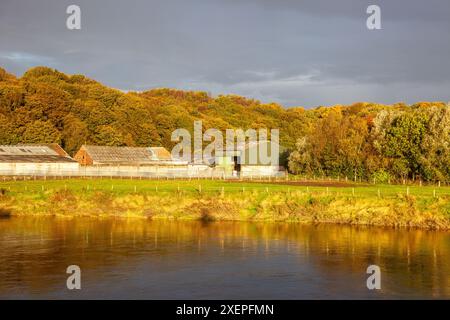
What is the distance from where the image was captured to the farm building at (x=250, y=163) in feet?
266

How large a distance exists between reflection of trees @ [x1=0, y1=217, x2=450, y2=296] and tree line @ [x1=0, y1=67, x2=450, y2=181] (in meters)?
26.7

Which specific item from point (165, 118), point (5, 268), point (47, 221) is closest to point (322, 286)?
point (5, 268)

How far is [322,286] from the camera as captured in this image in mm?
26688

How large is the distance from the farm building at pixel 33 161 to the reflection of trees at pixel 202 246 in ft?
94.7

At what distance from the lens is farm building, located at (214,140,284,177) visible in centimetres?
8112

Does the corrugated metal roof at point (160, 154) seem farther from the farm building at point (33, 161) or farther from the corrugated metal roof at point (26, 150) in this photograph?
the corrugated metal roof at point (26, 150)

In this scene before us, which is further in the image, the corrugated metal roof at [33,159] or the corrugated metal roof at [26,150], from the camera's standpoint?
the corrugated metal roof at [26,150]

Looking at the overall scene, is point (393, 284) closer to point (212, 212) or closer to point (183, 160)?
point (212, 212)

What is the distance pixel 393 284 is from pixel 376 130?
46415 mm

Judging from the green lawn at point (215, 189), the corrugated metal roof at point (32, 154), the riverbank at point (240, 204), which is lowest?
the riverbank at point (240, 204)

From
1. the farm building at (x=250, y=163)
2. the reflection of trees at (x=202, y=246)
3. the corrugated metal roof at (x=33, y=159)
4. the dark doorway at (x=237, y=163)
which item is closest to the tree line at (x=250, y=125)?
the farm building at (x=250, y=163)

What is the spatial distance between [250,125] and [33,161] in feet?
266

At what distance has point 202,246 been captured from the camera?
119 feet

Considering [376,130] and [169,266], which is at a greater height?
[376,130]
